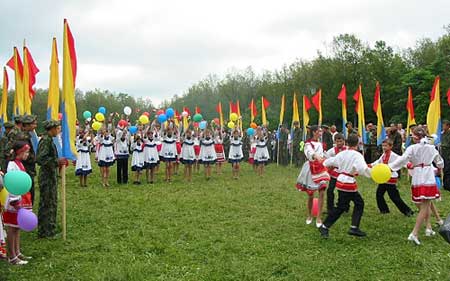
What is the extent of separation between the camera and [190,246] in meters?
7.57

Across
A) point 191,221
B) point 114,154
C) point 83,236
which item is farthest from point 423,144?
point 114,154

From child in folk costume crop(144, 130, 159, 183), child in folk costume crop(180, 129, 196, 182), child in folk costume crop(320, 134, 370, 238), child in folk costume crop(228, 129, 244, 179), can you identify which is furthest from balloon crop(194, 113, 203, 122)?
child in folk costume crop(320, 134, 370, 238)

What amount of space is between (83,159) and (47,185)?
700 cm

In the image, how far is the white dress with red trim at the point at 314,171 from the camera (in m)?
8.65

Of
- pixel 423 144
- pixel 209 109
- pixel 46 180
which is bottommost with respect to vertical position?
pixel 46 180

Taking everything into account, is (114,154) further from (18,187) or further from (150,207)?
(18,187)

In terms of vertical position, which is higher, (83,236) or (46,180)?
(46,180)

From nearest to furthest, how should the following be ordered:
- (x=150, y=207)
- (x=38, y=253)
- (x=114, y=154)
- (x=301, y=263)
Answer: (x=301, y=263) → (x=38, y=253) → (x=150, y=207) → (x=114, y=154)

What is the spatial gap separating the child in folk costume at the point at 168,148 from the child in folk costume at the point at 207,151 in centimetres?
127

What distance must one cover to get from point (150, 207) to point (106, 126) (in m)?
5.50

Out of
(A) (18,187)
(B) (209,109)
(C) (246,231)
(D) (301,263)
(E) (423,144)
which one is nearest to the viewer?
(A) (18,187)

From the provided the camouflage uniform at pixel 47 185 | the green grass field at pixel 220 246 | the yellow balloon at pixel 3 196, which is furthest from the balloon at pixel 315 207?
the yellow balloon at pixel 3 196

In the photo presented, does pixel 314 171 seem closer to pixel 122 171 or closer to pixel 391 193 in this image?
pixel 391 193

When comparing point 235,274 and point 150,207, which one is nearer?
point 235,274
